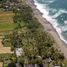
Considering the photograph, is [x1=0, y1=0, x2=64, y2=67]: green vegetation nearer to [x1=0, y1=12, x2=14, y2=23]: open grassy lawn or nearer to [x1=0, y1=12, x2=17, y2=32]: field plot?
[x1=0, y1=12, x2=17, y2=32]: field plot

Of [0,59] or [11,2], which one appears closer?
[0,59]

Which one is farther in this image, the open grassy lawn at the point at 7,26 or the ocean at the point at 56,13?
the ocean at the point at 56,13

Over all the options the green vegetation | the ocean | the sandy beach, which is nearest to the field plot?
the green vegetation

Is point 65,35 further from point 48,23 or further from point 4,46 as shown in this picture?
point 4,46

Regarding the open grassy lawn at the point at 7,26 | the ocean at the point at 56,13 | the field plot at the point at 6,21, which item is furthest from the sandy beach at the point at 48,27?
the open grassy lawn at the point at 7,26

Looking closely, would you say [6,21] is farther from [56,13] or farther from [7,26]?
[56,13]

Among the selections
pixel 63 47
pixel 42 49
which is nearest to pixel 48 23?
pixel 63 47

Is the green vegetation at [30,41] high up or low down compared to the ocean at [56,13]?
up

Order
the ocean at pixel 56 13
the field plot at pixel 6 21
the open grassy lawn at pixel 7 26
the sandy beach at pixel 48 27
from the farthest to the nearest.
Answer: the ocean at pixel 56 13 < the field plot at pixel 6 21 < the open grassy lawn at pixel 7 26 < the sandy beach at pixel 48 27

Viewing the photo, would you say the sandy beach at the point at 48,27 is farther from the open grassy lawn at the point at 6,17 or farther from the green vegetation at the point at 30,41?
the open grassy lawn at the point at 6,17

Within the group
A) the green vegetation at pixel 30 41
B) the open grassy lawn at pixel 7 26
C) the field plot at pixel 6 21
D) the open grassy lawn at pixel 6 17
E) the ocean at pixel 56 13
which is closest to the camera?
the green vegetation at pixel 30 41
